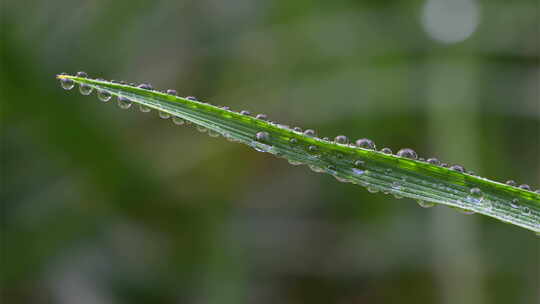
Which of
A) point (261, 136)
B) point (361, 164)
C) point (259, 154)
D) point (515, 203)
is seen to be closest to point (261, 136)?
point (261, 136)

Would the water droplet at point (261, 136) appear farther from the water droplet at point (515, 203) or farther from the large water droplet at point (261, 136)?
the water droplet at point (515, 203)

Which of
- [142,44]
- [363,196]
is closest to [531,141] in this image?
[363,196]

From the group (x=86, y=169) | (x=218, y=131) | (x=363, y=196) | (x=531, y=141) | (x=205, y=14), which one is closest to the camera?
(x=218, y=131)

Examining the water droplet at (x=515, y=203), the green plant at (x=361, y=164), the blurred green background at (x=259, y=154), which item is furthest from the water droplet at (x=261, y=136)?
the blurred green background at (x=259, y=154)

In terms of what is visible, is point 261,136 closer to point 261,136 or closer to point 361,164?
point 261,136

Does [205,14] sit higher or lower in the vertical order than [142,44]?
higher

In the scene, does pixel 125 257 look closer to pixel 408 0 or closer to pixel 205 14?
pixel 205 14
